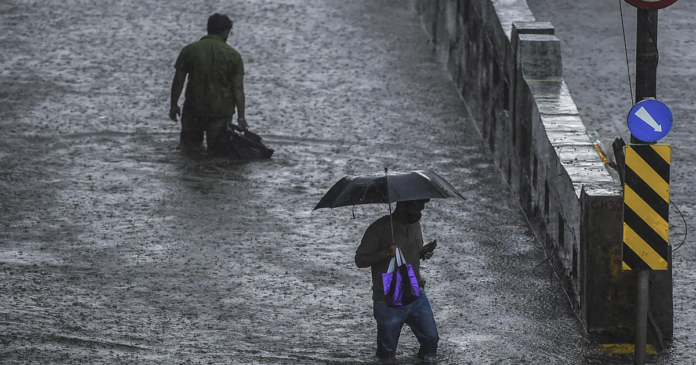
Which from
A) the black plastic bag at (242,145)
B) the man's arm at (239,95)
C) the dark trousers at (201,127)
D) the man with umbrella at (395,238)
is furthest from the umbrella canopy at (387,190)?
the dark trousers at (201,127)

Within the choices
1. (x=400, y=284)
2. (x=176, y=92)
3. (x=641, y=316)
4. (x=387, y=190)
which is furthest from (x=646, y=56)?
(x=176, y=92)

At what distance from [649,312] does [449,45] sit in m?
8.95

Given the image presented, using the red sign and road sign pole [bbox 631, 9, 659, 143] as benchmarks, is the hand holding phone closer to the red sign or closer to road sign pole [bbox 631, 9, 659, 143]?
road sign pole [bbox 631, 9, 659, 143]

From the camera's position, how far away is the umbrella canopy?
8.16m

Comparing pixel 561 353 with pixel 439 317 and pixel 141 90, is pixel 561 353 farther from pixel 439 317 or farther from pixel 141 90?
pixel 141 90

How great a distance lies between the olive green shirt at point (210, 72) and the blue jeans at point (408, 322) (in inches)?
243

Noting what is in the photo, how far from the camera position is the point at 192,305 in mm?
10016

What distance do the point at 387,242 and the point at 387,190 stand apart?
0.50 m

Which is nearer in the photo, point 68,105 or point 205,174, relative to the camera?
point 205,174

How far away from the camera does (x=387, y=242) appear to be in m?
8.52

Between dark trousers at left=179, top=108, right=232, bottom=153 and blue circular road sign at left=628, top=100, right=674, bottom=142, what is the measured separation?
6.75m

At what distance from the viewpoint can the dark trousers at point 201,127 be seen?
14.4 metres

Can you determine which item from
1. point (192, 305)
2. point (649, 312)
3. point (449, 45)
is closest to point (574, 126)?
point (649, 312)

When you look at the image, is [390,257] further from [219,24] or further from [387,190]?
[219,24]
